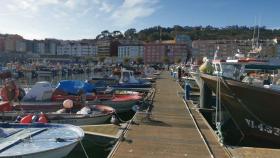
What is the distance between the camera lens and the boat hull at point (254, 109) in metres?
13.8

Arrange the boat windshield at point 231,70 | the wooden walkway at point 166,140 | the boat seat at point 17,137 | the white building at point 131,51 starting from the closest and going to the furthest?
1. the boat seat at point 17,137
2. the wooden walkway at point 166,140
3. the boat windshield at point 231,70
4. the white building at point 131,51

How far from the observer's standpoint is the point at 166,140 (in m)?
13.2

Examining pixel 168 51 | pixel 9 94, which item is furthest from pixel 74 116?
pixel 168 51

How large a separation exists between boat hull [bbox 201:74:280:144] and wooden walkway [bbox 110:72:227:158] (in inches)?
60.0

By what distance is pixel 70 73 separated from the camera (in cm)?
6675

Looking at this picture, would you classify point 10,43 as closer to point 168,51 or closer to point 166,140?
point 168,51

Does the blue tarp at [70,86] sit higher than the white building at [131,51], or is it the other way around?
the white building at [131,51]

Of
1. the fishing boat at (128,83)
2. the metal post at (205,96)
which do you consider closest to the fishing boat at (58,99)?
the metal post at (205,96)

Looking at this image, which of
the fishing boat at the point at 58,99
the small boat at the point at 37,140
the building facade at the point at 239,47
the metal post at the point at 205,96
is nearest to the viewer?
the small boat at the point at 37,140

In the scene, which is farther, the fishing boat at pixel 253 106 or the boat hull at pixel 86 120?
the boat hull at pixel 86 120

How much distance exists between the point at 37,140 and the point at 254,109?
7.79 meters

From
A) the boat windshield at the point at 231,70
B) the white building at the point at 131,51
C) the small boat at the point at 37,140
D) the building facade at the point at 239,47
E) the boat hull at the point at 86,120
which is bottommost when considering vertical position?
the boat hull at the point at 86,120

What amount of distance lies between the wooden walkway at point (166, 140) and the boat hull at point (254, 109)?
1.52 meters

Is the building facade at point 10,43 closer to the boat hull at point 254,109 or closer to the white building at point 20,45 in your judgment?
the white building at point 20,45
